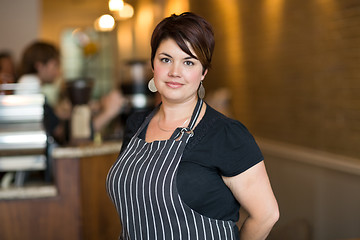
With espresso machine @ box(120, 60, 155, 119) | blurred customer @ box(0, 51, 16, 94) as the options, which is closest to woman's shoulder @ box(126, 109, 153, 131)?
espresso machine @ box(120, 60, 155, 119)

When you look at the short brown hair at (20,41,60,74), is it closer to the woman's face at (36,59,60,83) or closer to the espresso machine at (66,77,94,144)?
the woman's face at (36,59,60,83)

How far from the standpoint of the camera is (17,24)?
4730mm

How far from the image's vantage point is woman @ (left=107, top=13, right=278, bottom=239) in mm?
1369

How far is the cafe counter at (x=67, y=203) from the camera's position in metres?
2.64

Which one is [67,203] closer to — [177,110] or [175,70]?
[177,110]

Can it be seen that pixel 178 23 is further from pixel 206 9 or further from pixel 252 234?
pixel 206 9

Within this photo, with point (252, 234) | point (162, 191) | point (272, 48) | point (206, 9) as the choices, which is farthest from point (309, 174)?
point (206, 9)

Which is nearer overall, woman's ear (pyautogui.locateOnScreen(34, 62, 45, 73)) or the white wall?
woman's ear (pyautogui.locateOnScreen(34, 62, 45, 73))

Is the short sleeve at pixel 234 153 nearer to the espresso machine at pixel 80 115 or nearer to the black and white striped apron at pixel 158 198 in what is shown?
the black and white striped apron at pixel 158 198

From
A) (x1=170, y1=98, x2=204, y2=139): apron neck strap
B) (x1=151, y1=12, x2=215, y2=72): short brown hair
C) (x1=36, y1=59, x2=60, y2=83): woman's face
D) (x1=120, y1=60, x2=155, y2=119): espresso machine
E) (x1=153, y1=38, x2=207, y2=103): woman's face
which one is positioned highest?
(x1=151, y1=12, x2=215, y2=72): short brown hair

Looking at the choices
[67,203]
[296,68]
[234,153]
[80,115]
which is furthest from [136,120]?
[296,68]

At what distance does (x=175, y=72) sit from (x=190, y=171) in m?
0.30

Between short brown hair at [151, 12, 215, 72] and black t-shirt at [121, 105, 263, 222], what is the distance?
0.21m

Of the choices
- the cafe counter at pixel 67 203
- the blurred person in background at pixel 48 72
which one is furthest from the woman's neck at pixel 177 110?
the blurred person in background at pixel 48 72
